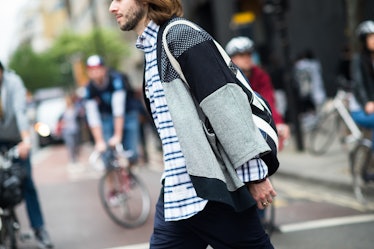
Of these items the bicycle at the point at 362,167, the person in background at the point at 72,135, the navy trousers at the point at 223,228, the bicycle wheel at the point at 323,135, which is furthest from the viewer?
the person in background at the point at 72,135

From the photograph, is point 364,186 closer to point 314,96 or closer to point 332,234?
point 332,234

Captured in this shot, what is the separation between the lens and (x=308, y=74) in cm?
1634

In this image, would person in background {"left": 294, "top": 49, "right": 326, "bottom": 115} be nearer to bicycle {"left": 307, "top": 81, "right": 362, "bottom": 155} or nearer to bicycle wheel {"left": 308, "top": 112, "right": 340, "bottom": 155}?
bicycle {"left": 307, "top": 81, "right": 362, "bottom": 155}

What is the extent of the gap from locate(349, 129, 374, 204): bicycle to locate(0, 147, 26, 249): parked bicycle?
3.27 m

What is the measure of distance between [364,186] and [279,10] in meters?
5.02

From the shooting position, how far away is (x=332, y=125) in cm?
1132

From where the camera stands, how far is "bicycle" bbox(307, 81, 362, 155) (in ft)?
32.7

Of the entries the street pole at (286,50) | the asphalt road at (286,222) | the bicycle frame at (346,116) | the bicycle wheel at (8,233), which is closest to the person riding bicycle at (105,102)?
the asphalt road at (286,222)

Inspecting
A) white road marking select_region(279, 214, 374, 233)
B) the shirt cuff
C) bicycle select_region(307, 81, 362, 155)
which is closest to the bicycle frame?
bicycle select_region(307, 81, 362, 155)

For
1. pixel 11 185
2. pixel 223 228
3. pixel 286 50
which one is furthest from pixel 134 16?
pixel 286 50

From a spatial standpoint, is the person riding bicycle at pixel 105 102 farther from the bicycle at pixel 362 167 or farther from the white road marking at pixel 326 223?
the bicycle at pixel 362 167

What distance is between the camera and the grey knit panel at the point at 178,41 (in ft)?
8.59

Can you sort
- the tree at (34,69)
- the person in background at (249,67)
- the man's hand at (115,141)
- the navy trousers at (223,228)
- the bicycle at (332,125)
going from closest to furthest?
1. the navy trousers at (223,228)
2. the person in background at (249,67)
3. the man's hand at (115,141)
4. the bicycle at (332,125)
5. the tree at (34,69)

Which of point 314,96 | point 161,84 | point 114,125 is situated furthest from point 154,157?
point 161,84
